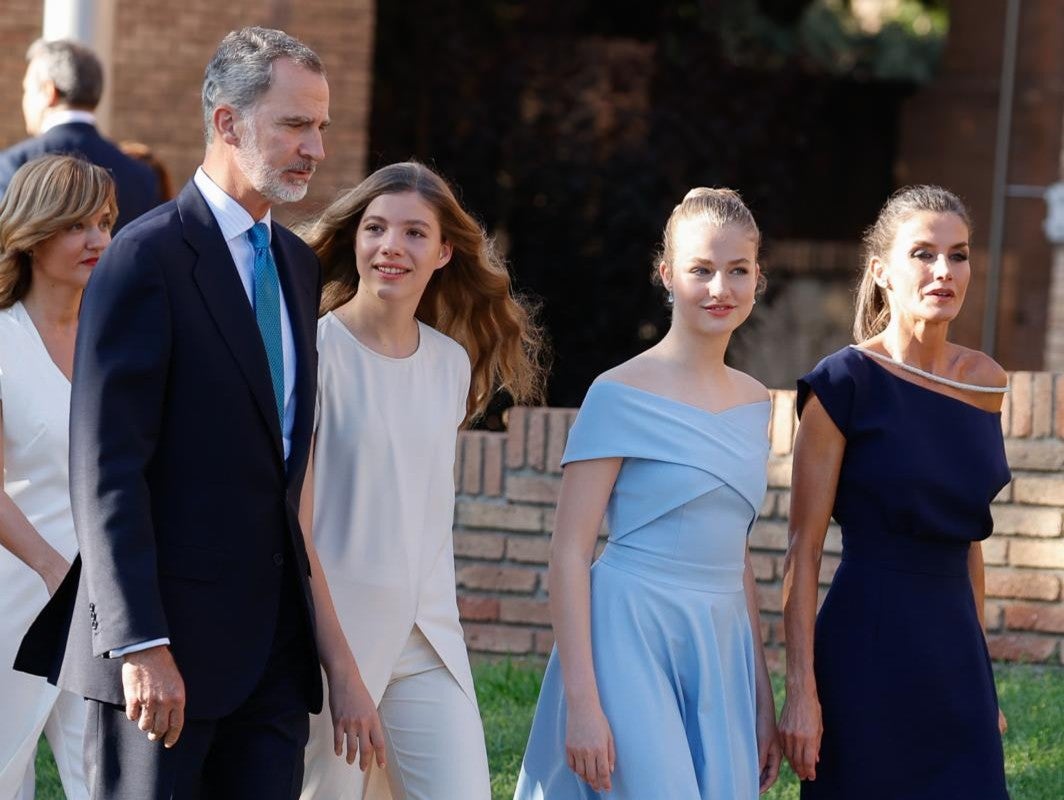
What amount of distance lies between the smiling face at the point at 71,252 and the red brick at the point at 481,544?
226 centimetres

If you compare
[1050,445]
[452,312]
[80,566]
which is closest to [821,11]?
[1050,445]

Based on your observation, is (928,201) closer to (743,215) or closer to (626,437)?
(743,215)

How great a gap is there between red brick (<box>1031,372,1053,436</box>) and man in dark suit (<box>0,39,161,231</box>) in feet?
10.1

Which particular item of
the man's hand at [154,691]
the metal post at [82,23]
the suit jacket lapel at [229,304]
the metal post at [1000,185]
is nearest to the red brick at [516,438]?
the metal post at [82,23]

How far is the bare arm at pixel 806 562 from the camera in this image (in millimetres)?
3631

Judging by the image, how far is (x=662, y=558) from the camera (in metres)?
3.58

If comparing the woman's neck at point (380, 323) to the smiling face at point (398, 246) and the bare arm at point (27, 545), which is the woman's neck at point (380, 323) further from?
the bare arm at point (27, 545)

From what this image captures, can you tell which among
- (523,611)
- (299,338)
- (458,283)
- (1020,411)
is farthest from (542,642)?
(299,338)

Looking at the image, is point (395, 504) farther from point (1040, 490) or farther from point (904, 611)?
point (1040, 490)

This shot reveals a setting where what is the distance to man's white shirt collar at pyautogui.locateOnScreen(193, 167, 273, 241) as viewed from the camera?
10.6 ft

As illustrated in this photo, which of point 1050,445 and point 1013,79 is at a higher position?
point 1013,79

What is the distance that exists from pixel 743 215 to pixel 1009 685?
2.51 m

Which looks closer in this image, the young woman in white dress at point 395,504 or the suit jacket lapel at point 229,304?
the suit jacket lapel at point 229,304

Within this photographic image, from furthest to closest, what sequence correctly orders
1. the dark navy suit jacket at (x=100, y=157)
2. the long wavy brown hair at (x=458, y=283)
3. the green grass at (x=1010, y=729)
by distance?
the dark navy suit jacket at (x=100, y=157)
the green grass at (x=1010, y=729)
the long wavy brown hair at (x=458, y=283)
